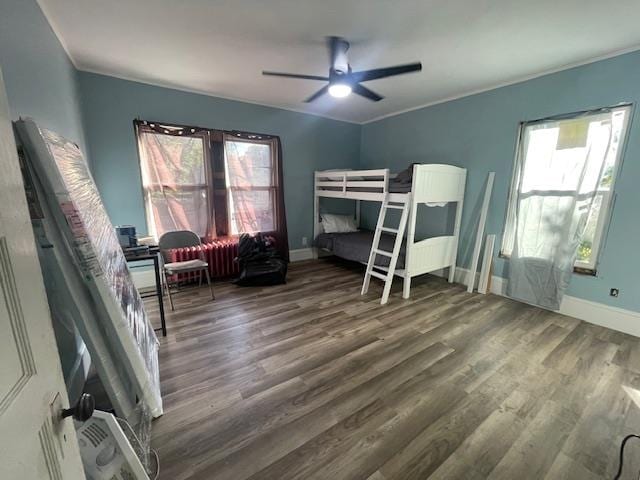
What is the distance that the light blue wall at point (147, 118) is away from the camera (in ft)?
9.34

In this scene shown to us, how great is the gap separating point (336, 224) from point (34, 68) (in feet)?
11.8

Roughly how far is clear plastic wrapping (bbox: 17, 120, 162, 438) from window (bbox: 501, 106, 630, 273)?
3698 mm

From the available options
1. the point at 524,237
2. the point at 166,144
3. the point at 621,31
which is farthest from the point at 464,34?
the point at 166,144

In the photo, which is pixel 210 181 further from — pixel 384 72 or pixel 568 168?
pixel 568 168

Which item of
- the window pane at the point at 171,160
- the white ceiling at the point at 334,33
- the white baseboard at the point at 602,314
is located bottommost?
the white baseboard at the point at 602,314

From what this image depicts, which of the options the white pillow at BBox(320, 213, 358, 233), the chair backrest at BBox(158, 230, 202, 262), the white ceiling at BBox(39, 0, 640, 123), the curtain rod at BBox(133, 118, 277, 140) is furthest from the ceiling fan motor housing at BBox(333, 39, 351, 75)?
the white pillow at BBox(320, 213, 358, 233)

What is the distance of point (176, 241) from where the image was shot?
309 centimetres

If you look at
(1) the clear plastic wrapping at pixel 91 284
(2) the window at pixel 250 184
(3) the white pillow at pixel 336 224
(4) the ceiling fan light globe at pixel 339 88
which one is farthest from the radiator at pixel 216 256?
(4) the ceiling fan light globe at pixel 339 88

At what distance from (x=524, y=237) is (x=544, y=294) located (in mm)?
634

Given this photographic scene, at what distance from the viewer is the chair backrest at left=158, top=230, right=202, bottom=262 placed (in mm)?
3014

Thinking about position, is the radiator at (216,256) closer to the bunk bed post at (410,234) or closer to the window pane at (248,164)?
the window pane at (248,164)

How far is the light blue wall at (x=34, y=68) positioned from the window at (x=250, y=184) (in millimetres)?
1676

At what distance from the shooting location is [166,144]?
10.5 ft

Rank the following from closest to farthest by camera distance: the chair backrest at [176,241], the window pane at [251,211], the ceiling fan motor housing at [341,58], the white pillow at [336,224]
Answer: the ceiling fan motor housing at [341,58]
the chair backrest at [176,241]
the window pane at [251,211]
the white pillow at [336,224]
